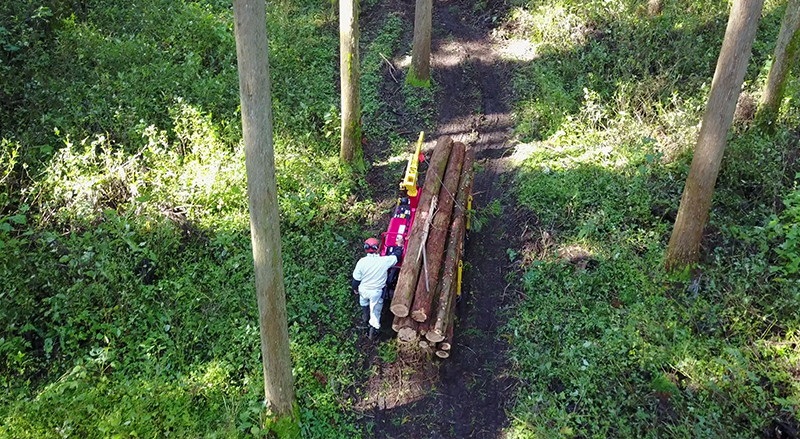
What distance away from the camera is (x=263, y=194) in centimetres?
616

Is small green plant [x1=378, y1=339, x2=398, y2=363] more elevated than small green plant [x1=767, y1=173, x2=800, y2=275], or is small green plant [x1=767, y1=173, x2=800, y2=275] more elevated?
small green plant [x1=767, y1=173, x2=800, y2=275]

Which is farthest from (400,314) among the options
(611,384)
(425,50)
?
(425,50)

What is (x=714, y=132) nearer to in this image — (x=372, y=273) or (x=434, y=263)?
(x=434, y=263)

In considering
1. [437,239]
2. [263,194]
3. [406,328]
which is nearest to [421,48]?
[437,239]

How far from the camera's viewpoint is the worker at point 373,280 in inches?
380

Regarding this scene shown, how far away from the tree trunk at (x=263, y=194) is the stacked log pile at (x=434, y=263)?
2307mm

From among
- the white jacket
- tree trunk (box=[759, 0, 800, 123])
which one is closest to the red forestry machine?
the white jacket

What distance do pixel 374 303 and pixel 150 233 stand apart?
4.89 m

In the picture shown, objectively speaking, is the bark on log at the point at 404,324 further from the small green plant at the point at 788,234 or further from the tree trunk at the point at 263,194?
the small green plant at the point at 788,234

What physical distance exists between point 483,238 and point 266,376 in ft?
20.2

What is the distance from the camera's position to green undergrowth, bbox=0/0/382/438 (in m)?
8.38

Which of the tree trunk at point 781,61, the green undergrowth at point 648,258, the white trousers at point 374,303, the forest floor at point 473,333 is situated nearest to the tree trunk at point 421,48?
the forest floor at point 473,333

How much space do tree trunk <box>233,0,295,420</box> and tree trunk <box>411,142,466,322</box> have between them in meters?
2.58

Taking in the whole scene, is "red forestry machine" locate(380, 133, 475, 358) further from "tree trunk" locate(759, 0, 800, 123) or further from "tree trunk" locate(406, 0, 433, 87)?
"tree trunk" locate(759, 0, 800, 123)
